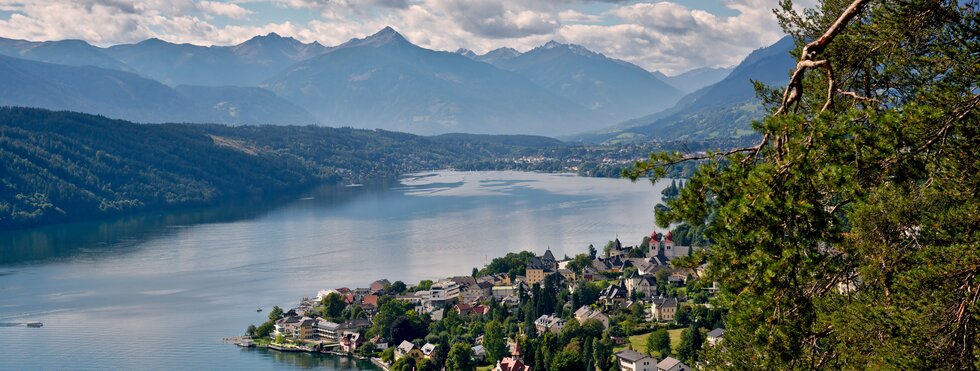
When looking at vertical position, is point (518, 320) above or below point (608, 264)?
below

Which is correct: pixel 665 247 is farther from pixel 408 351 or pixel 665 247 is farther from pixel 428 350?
pixel 408 351

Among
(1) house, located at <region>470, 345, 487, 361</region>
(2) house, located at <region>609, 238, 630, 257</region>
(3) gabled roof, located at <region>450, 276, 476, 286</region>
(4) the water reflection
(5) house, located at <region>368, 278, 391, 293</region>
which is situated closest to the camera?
(1) house, located at <region>470, 345, 487, 361</region>

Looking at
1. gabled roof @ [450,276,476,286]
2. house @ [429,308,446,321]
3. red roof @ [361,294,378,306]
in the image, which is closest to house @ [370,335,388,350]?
house @ [429,308,446,321]

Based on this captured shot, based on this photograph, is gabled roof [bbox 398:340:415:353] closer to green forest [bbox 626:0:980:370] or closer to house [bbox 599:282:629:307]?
house [bbox 599:282:629:307]

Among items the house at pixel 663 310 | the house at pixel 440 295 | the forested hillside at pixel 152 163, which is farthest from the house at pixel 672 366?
the forested hillside at pixel 152 163

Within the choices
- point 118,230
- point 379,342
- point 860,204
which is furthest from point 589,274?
point 118,230

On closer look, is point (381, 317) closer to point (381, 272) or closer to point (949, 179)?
point (381, 272)

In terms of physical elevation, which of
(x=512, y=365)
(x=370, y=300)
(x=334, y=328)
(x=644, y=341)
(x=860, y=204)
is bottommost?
(x=644, y=341)
